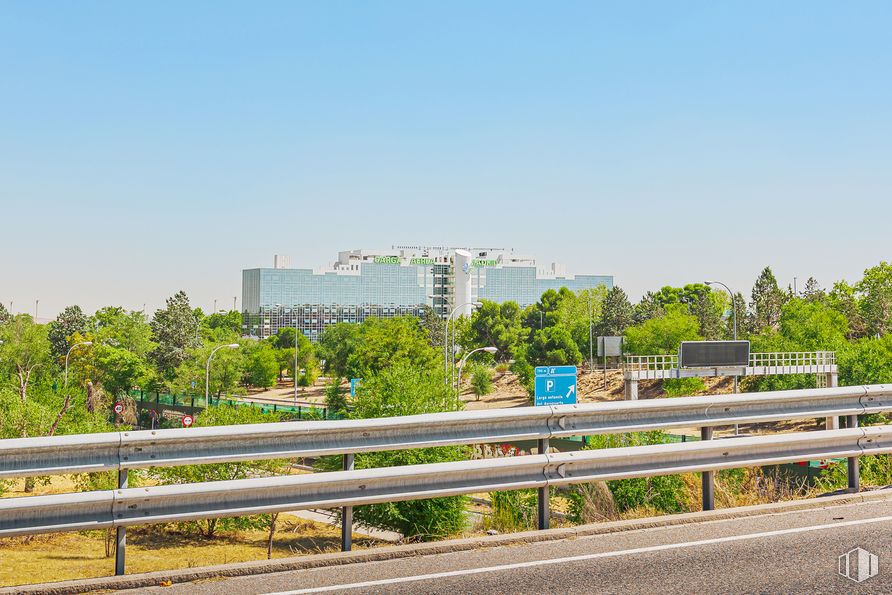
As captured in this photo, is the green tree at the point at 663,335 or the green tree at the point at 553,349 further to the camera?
the green tree at the point at 553,349

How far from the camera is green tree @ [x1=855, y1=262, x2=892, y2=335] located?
89.2 metres

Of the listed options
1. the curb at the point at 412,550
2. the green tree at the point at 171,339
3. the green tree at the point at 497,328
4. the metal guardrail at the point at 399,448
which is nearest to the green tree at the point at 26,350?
the green tree at the point at 171,339

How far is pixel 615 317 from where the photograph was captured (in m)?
104

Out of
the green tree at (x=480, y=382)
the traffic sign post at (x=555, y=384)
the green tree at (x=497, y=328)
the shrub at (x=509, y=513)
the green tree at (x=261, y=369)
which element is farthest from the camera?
the green tree at (x=497, y=328)

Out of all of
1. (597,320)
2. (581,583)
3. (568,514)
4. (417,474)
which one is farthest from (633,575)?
(597,320)

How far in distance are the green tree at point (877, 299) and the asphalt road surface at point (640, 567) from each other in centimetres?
8776

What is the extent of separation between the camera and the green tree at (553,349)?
97.8 metres

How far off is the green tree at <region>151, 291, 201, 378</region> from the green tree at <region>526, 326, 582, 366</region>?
36481mm

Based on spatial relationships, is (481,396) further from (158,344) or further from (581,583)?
(581,583)

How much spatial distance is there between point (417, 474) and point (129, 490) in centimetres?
186

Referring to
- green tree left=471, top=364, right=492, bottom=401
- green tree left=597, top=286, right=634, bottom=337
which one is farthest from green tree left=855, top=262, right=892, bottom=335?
green tree left=471, top=364, right=492, bottom=401

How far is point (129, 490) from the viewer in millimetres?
5668

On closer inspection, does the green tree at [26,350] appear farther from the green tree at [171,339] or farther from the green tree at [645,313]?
the green tree at [645,313]

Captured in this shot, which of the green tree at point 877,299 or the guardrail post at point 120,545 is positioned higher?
the green tree at point 877,299
